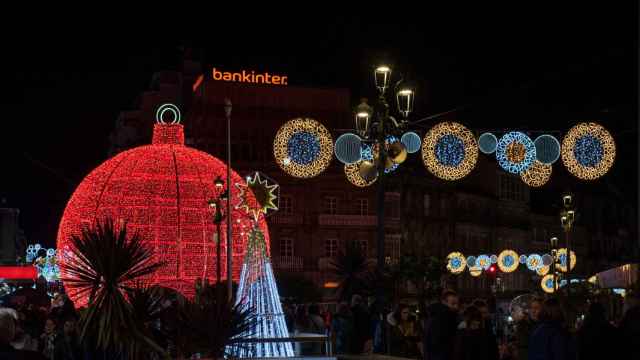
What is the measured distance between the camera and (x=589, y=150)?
1014 inches

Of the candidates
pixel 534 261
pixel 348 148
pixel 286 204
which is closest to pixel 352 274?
pixel 348 148

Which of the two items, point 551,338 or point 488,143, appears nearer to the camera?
point 551,338

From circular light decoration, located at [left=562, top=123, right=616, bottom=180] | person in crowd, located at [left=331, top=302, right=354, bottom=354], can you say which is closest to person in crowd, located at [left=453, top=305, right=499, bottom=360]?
person in crowd, located at [left=331, top=302, right=354, bottom=354]

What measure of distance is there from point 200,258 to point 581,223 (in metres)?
75.1

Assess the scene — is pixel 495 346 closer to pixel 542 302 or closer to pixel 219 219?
pixel 542 302

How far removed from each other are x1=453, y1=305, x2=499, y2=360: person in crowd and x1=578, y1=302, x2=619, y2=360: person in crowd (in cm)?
115

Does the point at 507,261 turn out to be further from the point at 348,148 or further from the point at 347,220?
the point at 348,148

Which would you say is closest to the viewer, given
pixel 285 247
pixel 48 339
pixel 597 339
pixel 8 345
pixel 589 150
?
pixel 8 345

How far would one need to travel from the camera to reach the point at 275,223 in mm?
69312

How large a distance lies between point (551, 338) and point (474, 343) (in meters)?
1.46

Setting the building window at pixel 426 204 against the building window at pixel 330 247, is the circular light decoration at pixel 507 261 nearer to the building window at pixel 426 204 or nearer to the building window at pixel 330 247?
the building window at pixel 330 247

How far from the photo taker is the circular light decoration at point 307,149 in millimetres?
28730

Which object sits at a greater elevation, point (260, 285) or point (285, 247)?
point (285, 247)

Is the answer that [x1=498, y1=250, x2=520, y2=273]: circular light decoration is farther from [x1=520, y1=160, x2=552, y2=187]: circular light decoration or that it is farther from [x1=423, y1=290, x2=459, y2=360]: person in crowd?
Answer: [x1=423, y1=290, x2=459, y2=360]: person in crowd
